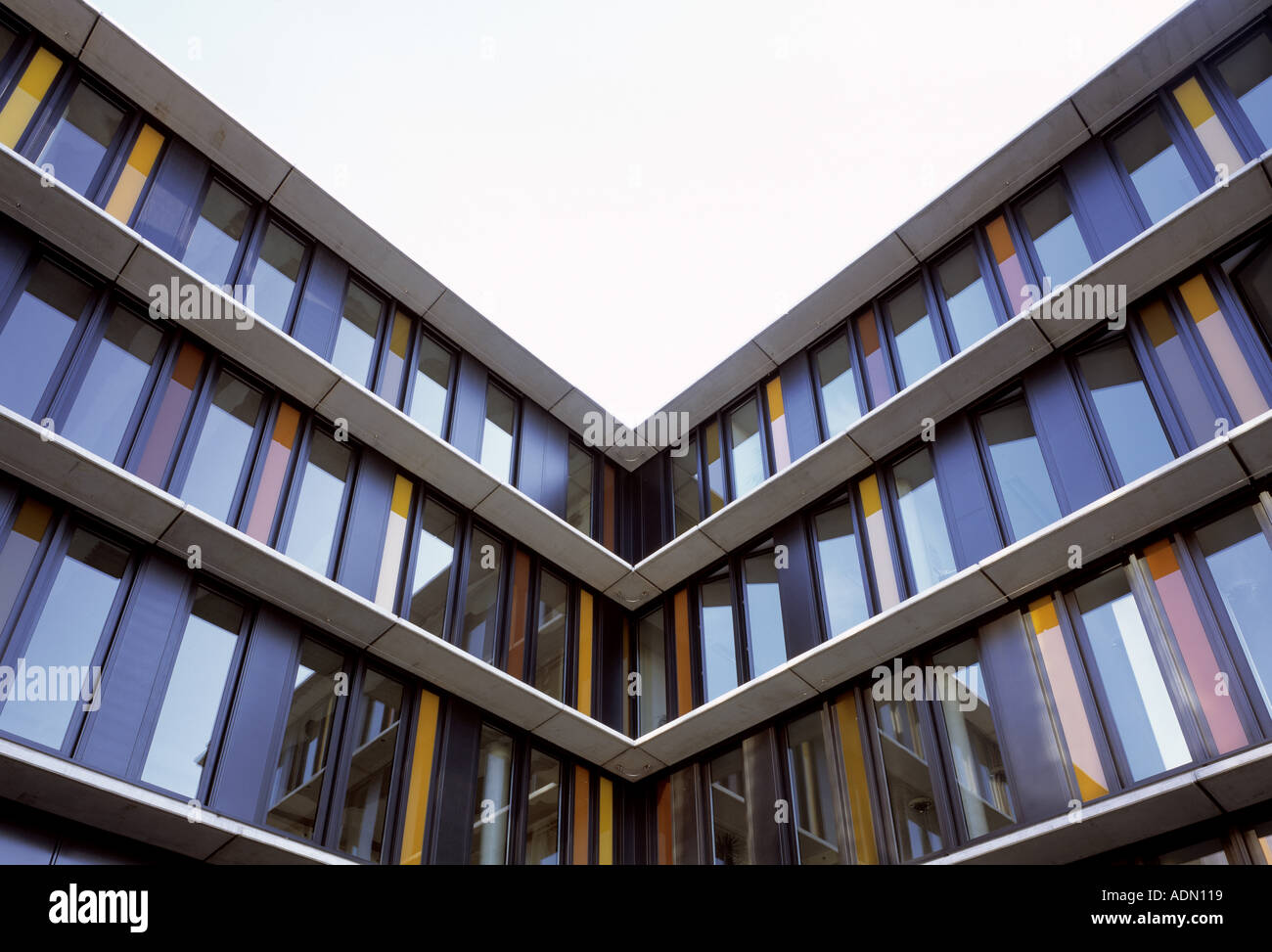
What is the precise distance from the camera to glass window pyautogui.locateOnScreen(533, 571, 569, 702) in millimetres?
18906

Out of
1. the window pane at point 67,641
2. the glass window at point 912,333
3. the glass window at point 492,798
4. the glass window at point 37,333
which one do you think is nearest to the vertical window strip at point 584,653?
the glass window at point 492,798

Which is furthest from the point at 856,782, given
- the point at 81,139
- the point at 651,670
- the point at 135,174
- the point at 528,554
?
the point at 81,139

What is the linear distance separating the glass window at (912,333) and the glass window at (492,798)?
9.02 meters

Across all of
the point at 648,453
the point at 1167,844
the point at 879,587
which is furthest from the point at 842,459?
the point at 1167,844

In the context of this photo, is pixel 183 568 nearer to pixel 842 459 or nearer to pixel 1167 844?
pixel 842 459

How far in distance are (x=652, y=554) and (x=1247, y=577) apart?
10578 millimetres

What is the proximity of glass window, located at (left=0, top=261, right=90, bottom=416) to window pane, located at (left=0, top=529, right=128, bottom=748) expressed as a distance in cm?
195

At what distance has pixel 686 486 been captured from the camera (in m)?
21.8

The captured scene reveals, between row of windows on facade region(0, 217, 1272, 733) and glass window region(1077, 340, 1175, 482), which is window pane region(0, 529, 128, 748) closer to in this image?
row of windows on facade region(0, 217, 1272, 733)

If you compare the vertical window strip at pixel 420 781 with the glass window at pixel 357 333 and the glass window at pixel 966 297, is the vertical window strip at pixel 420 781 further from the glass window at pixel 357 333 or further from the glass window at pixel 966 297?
the glass window at pixel 966 297

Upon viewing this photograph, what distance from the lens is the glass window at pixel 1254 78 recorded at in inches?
590

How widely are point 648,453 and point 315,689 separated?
31.3 feet
